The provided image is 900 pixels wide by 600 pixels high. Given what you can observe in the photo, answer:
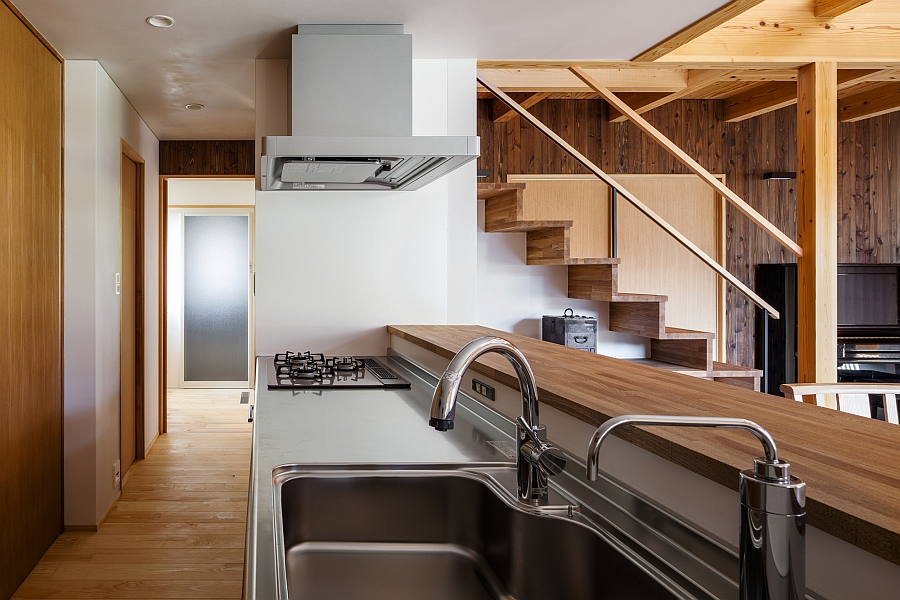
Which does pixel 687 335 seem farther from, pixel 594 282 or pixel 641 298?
pixel 594 282

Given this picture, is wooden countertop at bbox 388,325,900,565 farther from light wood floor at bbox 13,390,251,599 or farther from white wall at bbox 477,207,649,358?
white wall at bbox 477,207,649,358

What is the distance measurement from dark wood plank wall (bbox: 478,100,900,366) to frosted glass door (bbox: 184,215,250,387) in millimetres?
3272

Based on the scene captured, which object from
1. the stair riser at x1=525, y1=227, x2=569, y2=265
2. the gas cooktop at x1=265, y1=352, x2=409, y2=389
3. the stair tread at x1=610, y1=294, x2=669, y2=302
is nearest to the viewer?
the gas cooktop at x1=265, y1=352, x2=409, y2=389

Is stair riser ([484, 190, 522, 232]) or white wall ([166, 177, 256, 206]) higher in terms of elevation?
white wall ([166, 177, 256, 206])

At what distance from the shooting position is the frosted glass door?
7.30m

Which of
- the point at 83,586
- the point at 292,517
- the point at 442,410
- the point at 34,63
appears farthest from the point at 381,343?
the point at 442,410

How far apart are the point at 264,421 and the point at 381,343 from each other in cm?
161

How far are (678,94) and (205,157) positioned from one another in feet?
11.5

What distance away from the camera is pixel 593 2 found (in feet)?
8.68

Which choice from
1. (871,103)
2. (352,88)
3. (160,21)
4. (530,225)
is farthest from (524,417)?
(871,103)

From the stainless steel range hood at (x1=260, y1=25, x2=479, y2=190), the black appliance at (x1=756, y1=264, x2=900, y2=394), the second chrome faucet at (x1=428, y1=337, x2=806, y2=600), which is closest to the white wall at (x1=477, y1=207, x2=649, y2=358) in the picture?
the black appliance at (x1=756, y1=264, x2=900, y2=394)

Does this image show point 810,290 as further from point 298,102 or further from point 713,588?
point 713,588

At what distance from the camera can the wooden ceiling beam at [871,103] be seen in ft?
16.6

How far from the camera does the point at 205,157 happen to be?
5371 millimetres
